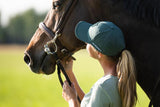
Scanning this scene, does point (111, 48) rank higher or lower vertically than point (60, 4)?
lower

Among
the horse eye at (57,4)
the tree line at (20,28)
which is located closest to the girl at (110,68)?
the horse eye at (57,4)

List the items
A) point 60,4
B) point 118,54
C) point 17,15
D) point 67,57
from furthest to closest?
point 17,15 < point 67,57 < point 60,4 < point 118,54

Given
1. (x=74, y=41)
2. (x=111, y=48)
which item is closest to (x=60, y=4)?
(x=74, y=41)

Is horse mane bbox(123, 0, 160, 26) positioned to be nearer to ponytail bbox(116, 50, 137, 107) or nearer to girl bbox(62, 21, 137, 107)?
girl bbox(62, 21, 137, 107)

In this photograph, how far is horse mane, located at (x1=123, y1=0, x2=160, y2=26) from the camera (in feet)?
8.30

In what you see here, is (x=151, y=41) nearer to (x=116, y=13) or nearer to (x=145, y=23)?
(x=145, y=23)

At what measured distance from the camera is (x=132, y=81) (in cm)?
240

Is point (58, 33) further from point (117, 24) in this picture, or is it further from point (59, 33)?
point (117, 24)

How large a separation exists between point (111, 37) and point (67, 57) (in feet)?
2.83

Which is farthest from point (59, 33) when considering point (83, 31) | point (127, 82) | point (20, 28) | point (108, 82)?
point (20, 28)

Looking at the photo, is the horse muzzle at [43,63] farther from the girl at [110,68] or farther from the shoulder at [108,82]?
the shoulder at [108,82]

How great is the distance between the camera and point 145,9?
2586 millimetres

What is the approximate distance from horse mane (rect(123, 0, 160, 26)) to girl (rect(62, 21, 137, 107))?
0.28m

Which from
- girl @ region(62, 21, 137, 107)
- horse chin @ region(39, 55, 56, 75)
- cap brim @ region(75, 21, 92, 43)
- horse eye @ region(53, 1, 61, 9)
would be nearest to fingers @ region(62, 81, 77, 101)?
girl @ region(62, 21, 137, 107)
